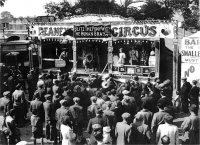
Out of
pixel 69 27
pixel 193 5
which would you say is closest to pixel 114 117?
pixel 69 27

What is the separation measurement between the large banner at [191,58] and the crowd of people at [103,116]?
171 centimetres

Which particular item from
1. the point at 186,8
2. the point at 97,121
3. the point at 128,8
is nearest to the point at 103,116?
the point at 97,121

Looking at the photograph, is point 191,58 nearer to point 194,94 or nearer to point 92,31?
point 194,94

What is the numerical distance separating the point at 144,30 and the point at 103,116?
10103 millimetres

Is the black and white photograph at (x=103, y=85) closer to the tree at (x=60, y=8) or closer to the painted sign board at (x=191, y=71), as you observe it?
the painted sign board at (x=191, y=71)

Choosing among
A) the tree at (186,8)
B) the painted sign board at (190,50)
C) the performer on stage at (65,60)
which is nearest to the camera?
the painted sign board at (190,50)

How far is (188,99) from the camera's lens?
47.6 ft

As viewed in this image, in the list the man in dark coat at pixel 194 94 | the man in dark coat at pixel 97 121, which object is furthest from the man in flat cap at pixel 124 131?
the man in dark coat at pixel 194 94

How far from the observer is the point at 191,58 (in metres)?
15.5

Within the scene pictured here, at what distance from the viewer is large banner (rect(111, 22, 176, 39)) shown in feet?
55.9

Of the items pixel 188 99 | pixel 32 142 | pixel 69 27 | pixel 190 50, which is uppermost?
pixel 69 27

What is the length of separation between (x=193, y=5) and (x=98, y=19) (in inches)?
1132

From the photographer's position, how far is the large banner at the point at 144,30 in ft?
55.9

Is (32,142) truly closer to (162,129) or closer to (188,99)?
(162,129)
